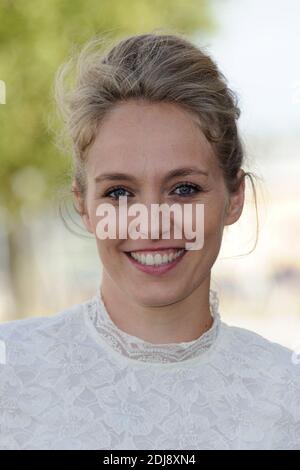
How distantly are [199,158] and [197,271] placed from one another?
1.09 feet

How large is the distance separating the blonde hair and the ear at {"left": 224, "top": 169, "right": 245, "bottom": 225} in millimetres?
25

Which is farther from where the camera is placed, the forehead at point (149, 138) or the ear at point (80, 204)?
the ear at point (80, 204)

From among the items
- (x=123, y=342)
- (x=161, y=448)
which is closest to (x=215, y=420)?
(x=161, y=448)

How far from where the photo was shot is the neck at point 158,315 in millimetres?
2527

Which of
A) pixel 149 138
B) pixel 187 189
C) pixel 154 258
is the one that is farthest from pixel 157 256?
pixel 149 138

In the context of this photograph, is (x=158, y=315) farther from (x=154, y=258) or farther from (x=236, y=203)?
(x=236, y=203)

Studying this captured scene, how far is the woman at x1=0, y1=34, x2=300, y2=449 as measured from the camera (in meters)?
2.39

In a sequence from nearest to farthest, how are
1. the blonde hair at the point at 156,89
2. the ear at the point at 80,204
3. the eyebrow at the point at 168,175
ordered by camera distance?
the eyebrow at the point at 168,175 → the blonde hair at the point at 156,89 → the ear at the point at 80,204

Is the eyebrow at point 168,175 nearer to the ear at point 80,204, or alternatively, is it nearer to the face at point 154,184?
the face at point 154,184

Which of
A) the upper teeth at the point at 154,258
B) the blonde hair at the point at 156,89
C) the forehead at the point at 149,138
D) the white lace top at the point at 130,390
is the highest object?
the blonde hair at the point at 156,89

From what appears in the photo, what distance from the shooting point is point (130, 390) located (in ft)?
8.17

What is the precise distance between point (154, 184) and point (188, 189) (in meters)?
0.13

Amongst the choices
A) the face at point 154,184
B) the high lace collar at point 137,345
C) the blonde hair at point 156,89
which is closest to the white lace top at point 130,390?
the high lace collar at point 137,345

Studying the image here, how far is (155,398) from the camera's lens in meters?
2.50
